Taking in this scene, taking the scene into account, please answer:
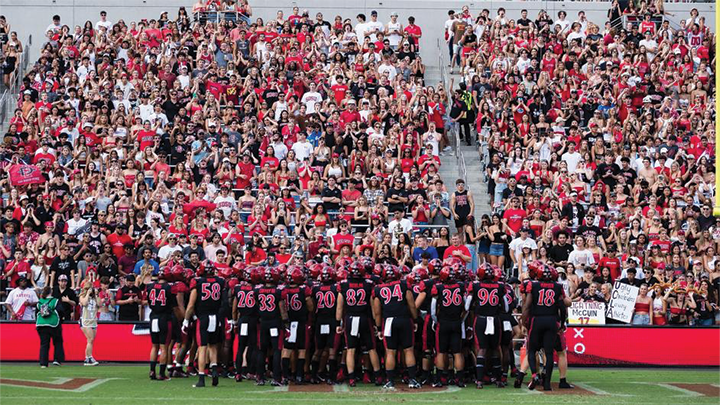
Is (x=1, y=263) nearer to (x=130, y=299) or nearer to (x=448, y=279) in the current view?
(x=130, y=299)

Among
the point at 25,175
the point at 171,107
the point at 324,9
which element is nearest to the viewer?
the point at 25,175

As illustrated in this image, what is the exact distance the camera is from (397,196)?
78.6 ft

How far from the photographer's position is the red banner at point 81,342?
68.9ft

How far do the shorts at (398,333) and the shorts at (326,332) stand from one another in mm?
863

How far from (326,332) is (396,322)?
1110mm

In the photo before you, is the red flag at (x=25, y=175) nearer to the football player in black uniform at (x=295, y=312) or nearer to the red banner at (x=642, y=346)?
the football player in black uniform at (x=295, y=312)

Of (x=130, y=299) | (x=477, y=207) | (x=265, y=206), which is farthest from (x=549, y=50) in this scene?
(x=130, y=299)

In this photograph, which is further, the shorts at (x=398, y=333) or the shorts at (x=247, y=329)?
the shorts at (x=247, y=329)

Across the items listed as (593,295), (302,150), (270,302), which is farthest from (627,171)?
(270,302)

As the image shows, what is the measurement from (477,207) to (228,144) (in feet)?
18.4

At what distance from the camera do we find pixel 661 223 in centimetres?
2317

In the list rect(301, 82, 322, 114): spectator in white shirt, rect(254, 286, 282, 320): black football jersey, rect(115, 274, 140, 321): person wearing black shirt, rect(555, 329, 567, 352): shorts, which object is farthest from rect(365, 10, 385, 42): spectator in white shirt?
rect(555, 329, 567, 352): shorts

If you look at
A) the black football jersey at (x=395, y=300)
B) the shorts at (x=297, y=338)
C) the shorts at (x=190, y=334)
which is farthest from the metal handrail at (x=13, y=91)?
the black football jersey at (x=395, y=300)

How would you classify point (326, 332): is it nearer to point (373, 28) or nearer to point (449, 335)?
point (449, 335)
